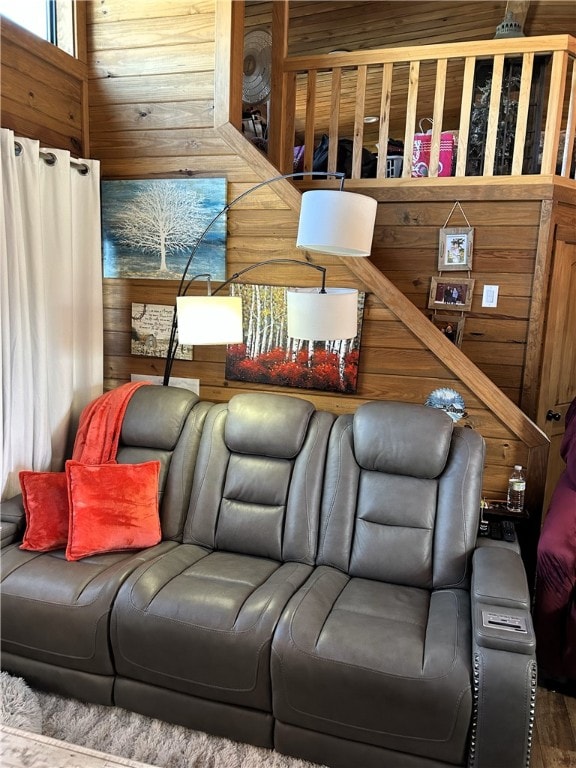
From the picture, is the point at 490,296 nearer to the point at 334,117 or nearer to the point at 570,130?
the point at 570,130

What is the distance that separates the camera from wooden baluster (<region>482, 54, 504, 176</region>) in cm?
291

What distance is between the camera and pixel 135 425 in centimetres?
265

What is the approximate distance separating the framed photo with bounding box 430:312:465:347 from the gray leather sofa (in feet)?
3.55

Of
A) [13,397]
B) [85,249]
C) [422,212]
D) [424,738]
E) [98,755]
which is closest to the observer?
[98,755]

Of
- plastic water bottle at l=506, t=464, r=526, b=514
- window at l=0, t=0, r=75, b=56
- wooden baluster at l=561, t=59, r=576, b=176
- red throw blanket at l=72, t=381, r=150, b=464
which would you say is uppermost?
window at l=0, t=0, r=75, b=56

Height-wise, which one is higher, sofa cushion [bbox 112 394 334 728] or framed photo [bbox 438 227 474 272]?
framed photo [bbox 438 227 474 272]

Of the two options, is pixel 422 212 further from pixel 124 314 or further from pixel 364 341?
pixel 124 314

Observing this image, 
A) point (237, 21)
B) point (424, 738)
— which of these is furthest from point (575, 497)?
point (237, 21)

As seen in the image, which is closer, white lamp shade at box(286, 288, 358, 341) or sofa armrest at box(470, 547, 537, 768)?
sofa armrest at box(470, 547, 537, 768)

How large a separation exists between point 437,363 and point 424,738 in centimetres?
154

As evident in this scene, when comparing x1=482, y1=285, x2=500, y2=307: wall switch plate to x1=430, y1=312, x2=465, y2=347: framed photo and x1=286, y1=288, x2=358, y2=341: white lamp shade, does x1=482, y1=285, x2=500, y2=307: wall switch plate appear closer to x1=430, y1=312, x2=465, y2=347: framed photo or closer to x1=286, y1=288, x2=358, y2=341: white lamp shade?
x1=430, y1=312, x2=465, y2=347: framed photo

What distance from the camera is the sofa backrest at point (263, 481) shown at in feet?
7.79

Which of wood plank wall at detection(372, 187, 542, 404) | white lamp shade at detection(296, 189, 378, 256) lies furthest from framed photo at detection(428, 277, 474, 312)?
white lamp shade at detection(296, 189, 378, 256)

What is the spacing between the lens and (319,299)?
6.90ft
